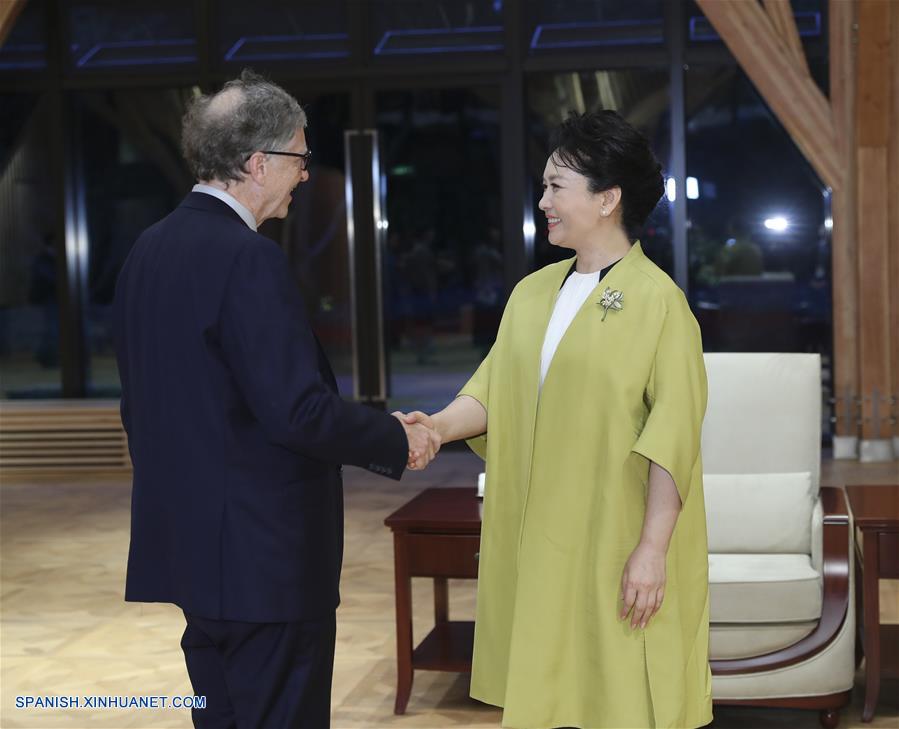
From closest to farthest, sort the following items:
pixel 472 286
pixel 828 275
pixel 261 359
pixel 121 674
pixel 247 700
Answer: pixel 261 359 < pixel 247 700 < pixel 121 674 < pixel 828 275 < pixel 472 286

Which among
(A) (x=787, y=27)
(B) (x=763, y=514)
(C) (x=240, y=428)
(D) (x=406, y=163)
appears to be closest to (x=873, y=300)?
(A) (x=787, y=27)

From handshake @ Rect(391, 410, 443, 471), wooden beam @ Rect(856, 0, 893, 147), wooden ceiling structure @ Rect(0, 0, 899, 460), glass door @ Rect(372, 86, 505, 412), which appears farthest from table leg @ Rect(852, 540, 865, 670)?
glass door @ Rect(372, 86, 505, 412)

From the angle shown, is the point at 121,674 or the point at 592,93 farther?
the point at 592,93

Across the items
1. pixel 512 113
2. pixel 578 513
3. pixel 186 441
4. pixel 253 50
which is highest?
pixel 253 50

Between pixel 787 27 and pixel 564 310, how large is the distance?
6.65 m

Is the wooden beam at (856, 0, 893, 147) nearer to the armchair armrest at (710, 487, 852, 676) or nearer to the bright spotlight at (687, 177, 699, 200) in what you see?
the bright spotlight at (687, 177, 699, 200)

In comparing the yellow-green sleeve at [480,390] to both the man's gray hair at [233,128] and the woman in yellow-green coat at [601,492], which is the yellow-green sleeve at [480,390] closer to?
the woman in yellow-green coat at [601,492]

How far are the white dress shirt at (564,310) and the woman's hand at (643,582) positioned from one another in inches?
14.6

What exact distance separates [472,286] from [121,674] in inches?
237

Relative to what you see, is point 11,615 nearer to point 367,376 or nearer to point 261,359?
point 261,359

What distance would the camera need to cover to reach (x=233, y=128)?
219 centimetres

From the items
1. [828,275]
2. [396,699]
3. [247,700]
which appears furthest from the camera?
[828,275]

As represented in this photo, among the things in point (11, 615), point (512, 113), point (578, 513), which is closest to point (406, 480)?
point (512, 113)

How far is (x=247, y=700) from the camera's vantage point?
2180 millimetres
